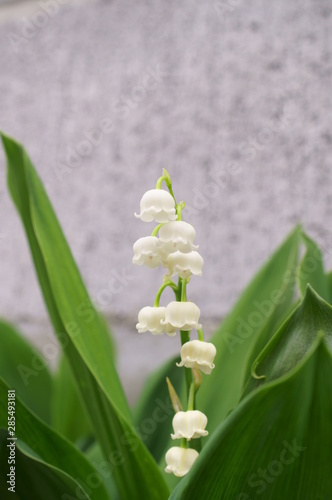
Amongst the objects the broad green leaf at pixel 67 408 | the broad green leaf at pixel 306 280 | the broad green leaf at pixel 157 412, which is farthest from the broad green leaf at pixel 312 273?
the broad green leaf at pixel 67 408

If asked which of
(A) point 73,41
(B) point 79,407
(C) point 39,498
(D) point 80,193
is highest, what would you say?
(A) point 73,41

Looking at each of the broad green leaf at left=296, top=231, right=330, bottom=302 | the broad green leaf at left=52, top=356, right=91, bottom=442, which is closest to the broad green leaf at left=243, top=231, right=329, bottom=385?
the broad green leaf at left=296, top=231, right=330, bottom=302

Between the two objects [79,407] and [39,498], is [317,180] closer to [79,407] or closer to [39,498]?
[79,407]

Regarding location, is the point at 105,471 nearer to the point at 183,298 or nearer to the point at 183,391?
the point at 183,391

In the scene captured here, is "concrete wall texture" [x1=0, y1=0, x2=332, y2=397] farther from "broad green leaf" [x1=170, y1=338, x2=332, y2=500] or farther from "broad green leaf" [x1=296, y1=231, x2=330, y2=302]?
"broad green leaf" [x1=170, y1=338, x2=332, y2=500]

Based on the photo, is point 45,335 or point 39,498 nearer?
point 39,498

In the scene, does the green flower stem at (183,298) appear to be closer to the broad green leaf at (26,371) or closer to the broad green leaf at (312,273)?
the broad green leaf at (312,273)

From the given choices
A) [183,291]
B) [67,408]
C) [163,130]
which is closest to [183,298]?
[183,291]

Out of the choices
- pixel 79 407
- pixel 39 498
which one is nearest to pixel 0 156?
pixel 79 407
